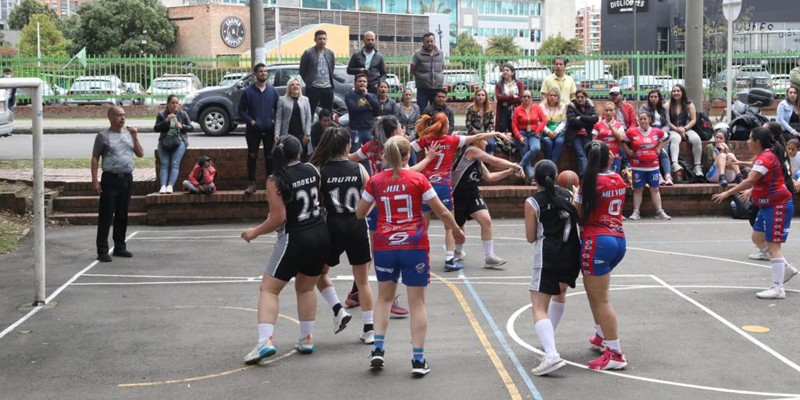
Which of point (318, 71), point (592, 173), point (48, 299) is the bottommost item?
point (48, 299)

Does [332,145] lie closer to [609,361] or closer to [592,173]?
[592,173]

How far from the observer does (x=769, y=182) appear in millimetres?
10938

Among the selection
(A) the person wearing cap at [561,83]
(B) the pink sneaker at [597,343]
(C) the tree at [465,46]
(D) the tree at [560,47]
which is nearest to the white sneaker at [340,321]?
(B) the pink sneaker at [597,343]

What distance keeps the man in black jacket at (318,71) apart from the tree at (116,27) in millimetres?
57852

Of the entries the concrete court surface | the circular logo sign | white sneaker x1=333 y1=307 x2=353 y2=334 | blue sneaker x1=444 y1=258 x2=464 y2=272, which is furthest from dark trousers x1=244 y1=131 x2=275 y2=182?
the circular logo sign

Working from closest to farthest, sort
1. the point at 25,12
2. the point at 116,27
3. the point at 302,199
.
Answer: the point at 302,199, the point at 116,27, the point at 25,12

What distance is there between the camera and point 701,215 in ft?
56.9

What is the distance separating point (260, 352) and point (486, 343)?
2029mm

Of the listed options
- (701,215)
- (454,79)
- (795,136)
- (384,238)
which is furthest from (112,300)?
(454,79)

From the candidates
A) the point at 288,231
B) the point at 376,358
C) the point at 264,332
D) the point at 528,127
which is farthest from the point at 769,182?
the point at 528,127

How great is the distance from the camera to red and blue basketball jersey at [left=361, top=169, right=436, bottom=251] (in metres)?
8.05

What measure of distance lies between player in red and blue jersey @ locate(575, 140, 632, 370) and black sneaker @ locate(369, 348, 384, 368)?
67.1 inches

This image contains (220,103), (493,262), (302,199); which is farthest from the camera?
(220,103)

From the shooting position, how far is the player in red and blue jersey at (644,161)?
16922mm
